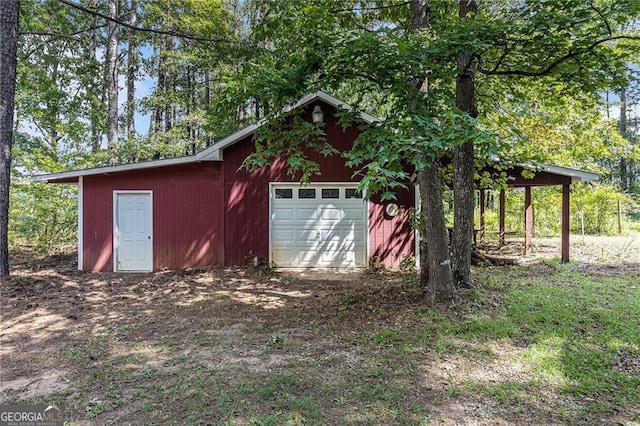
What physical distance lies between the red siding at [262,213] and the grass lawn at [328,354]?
5.94ft

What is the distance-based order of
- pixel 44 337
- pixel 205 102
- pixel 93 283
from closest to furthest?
1. pixel 44 337
2. pixel 93 283
3. pixel 205 102

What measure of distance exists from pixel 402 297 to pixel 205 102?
1486cm

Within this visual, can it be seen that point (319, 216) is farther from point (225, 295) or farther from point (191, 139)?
point (191, 139)

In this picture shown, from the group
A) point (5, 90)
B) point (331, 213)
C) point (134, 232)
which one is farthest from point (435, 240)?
point (5, 90)

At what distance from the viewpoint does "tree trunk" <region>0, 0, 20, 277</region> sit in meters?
6.01

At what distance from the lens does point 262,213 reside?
26.2 ft

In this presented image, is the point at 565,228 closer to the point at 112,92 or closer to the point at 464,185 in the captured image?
the point at 464,185

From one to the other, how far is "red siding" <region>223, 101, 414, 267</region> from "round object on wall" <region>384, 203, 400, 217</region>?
11 centimetres

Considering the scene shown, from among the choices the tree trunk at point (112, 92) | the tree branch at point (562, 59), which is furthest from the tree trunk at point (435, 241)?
the tree trunk at point (112, 92)

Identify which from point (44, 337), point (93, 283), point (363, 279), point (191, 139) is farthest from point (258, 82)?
point (191, 139)

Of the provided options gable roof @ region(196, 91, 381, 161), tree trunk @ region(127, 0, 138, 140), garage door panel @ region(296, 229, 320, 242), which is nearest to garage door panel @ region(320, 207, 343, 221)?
garage door panel @ region(296, 229, 320, 242)

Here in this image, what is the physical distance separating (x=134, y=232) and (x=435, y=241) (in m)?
6.89

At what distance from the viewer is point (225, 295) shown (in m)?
5.87

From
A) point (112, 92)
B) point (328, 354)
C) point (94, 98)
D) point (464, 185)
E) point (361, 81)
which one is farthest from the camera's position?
point (94, 98)
